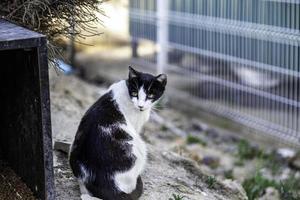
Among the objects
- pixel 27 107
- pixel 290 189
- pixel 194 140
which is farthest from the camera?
pixel 194 140

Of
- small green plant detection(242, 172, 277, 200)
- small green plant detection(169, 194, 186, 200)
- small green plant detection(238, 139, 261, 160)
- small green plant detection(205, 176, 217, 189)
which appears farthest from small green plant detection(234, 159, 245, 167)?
small green plant detection(169, 194, 186, 200)

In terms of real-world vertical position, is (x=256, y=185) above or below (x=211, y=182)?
below

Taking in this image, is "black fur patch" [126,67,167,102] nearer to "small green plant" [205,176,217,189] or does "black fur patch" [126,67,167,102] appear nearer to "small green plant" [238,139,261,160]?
"small green plant" [205,176,217,189]

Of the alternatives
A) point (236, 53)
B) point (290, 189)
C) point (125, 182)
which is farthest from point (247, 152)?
point (125, 182)

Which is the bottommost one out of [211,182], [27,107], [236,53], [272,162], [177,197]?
[272,162]

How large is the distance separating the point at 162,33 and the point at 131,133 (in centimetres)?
393

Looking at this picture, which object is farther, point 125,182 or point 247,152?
point 247,152

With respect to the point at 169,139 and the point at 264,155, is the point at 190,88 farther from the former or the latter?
the point at 264,155

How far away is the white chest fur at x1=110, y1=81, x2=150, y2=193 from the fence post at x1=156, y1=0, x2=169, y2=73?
360 cm

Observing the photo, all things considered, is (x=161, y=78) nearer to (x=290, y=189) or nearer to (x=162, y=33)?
(x=290, y=189)

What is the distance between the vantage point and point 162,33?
7.31m

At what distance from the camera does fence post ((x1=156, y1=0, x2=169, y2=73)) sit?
7211 millimetres

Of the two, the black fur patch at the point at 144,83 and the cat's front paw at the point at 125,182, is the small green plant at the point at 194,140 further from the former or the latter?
the cat's front paw at the point at 125,182

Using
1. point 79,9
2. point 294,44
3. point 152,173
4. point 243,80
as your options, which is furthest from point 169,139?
point 79,9
